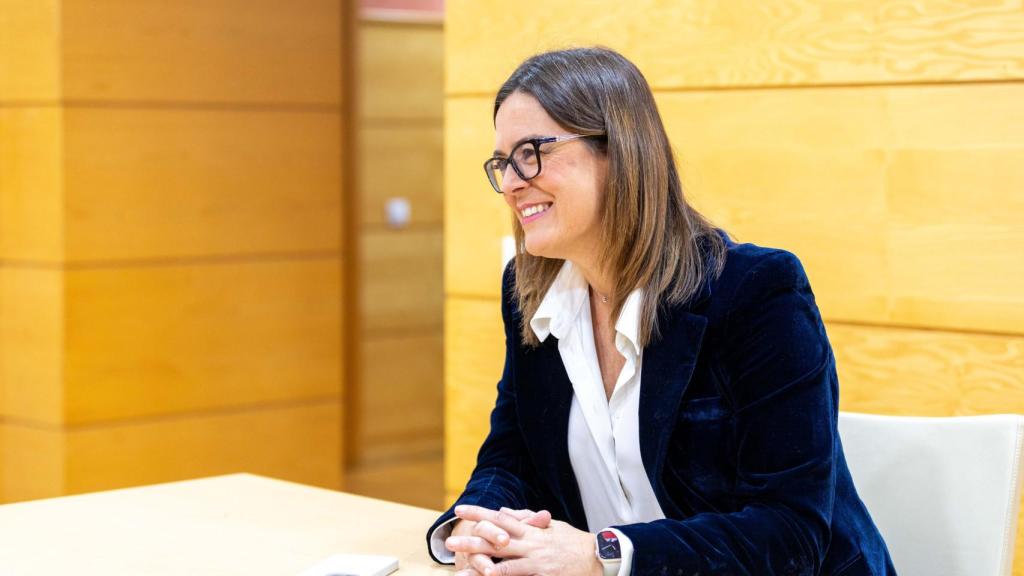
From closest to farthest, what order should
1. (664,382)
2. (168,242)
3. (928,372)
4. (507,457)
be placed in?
(664,382) < (507,457) < (928,372) < (168,242)

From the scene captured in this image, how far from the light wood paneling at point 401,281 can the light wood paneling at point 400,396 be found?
0.19ft

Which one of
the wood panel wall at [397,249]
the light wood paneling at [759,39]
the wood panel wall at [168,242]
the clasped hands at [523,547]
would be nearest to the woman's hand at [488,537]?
the clasped hands at [523,547]

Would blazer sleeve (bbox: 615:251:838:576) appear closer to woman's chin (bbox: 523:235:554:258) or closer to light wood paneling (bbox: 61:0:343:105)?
woman's chin (bbox: 523:235:554:258)

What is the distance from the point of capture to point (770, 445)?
6.30ft

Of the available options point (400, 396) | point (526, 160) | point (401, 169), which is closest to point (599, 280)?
point (526, 160)

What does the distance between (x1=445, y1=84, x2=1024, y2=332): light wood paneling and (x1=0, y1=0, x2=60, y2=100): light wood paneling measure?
2514 mm

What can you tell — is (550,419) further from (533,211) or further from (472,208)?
(472,208)

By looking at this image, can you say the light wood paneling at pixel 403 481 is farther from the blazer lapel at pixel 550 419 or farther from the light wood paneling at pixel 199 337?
the blazer lapel at pixel 550 419

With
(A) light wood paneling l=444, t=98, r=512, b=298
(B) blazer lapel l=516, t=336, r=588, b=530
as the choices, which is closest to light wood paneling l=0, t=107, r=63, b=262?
(A) light wood paneling l=444, t=98, r=512, b=298

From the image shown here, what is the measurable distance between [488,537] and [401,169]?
16.5 ft

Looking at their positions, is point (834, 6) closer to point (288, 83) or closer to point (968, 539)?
point (968, 539)

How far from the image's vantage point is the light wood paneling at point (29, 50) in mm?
4727

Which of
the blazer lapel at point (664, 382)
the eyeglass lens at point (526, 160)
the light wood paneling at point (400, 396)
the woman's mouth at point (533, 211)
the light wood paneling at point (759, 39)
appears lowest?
the light wood paneling at point (400, 396)

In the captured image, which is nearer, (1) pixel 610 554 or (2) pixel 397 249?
(1) pixel 610 554
